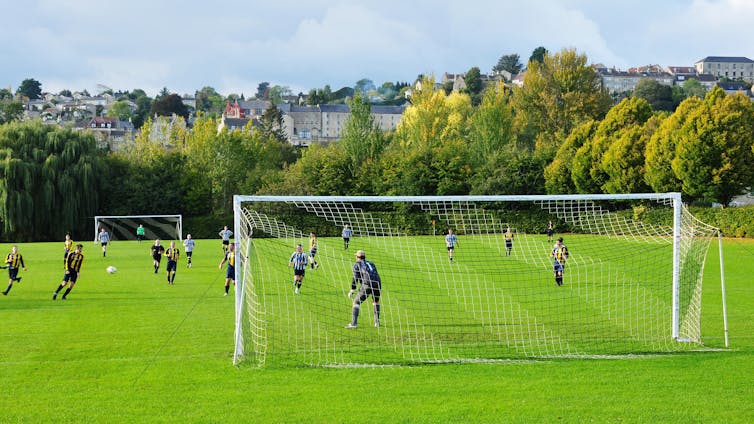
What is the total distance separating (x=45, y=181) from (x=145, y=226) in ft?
28.2

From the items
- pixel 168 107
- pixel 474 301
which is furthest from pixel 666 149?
pixel 168 107

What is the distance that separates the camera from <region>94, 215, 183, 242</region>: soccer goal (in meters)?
58.9

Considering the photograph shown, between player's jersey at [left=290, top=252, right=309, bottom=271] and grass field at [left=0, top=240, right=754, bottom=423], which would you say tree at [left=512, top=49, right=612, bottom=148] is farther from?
grass field at [left=0, top=240, right=754, bottom=423]

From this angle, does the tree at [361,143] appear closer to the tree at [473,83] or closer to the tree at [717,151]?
the tree at [717,151]

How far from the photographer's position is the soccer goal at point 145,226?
193 ft

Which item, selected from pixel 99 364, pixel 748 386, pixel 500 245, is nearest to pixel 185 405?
pixel 99 364

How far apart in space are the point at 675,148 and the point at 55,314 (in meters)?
40.8

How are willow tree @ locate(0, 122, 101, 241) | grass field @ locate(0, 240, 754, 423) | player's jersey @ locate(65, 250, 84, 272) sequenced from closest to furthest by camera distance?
grass field @ locate(0, 240, 754, 423) < player's jersey @ locate(65, 250, 84, 272) < willow tree @ locate(0, 122, 101, 241)

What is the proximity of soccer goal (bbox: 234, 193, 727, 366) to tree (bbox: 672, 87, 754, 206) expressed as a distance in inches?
388

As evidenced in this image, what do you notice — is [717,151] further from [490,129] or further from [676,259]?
[676,259]

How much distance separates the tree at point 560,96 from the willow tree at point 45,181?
4265cm

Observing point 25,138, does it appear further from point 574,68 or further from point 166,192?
point 574,68

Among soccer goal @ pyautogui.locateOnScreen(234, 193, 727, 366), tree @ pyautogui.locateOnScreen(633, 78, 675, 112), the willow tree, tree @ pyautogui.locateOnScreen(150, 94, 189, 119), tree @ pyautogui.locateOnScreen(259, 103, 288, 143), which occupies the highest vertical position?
tree @ pyautogui.locateOnScreen(150, 94, 189, 119)

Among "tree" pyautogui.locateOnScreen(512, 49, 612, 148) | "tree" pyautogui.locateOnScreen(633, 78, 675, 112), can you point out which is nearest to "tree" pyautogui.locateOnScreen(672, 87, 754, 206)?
"tree" pyautogui.locateOnScreen(512, 49, 612, 148)
